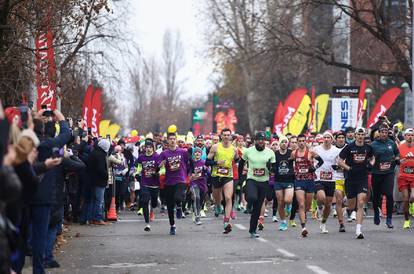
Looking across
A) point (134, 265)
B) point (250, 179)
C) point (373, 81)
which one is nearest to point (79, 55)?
point (250, 179)

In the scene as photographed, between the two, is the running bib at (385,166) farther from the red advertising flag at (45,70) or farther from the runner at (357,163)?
the red advertising flag at (45,70)

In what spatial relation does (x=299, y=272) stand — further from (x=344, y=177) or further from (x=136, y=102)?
(x=136, y=102)

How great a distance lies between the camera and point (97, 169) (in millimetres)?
24031

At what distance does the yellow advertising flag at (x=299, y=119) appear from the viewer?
40.5 metres

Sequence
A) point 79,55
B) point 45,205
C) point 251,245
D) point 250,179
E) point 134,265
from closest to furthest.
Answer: point 45,205, point 134,265, point 251,245, point 250,179, point 79,55

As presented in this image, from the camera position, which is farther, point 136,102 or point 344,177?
point 136,102

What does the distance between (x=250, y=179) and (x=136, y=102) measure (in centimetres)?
11997

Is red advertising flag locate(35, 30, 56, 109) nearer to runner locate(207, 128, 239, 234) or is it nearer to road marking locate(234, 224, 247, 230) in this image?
runner locate(207, 128, 239, 234)

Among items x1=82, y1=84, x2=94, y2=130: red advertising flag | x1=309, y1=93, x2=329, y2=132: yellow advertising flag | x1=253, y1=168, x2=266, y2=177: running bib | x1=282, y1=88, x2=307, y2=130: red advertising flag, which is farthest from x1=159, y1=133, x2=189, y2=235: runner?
x1=309, y1=93, x2=329, y2=132: yellow advertising flag

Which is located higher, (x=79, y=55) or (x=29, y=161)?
(x=79, y=55)

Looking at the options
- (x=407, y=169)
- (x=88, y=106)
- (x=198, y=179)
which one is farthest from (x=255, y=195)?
(x=88, y=106)

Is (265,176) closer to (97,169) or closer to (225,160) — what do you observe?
(225,160)

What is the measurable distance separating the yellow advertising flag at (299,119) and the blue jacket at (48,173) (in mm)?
27330

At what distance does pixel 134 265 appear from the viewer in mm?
15195
